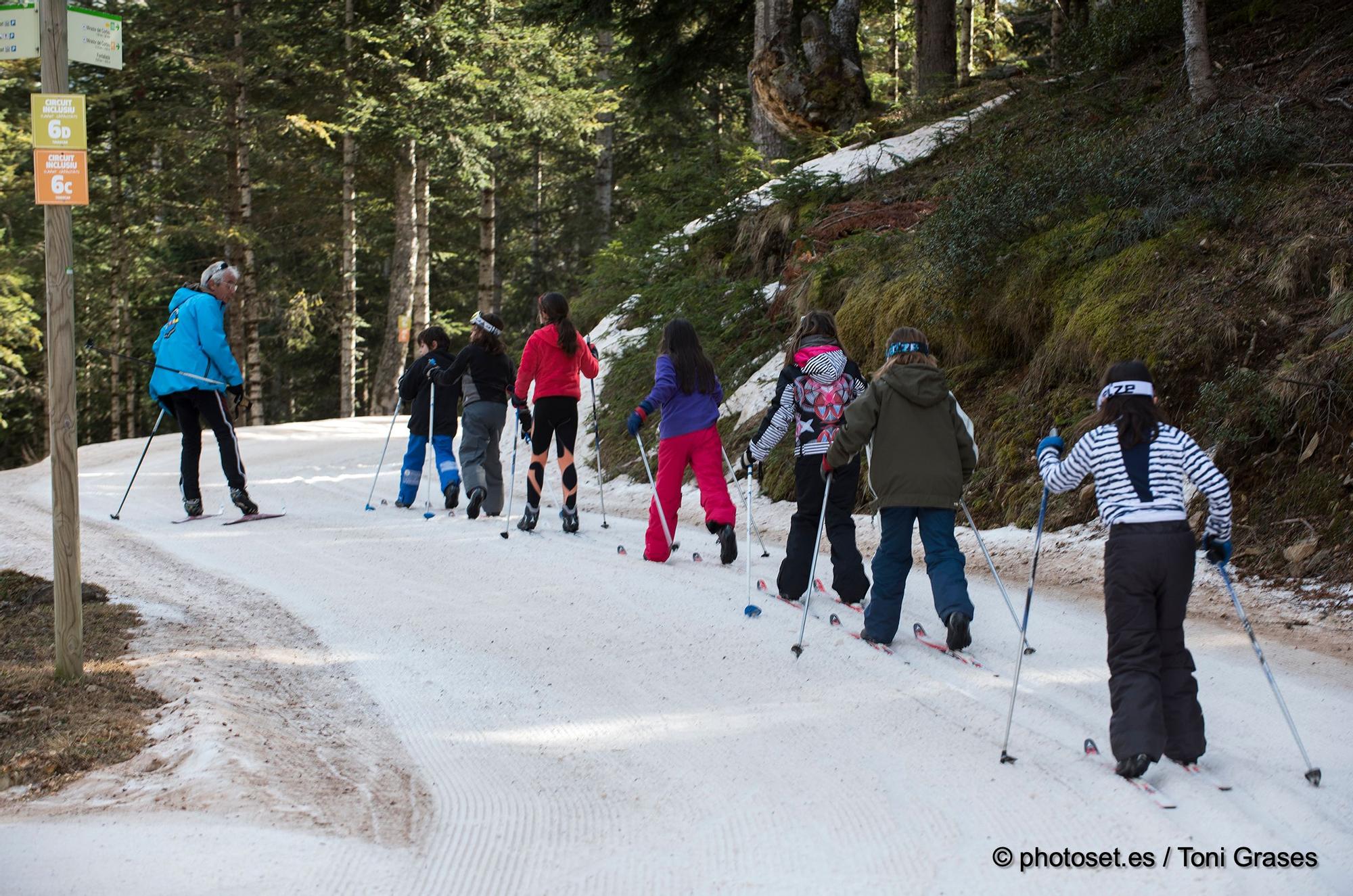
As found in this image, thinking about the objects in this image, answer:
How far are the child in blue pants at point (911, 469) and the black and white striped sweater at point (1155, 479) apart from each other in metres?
1.39

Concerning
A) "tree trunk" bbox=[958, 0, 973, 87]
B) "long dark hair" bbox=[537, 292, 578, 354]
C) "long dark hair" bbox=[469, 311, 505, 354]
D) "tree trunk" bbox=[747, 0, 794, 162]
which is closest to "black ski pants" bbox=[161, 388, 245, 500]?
"long dark hair" bbox=[469, 311, 505, 354]

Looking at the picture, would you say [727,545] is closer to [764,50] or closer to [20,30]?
[20,30]

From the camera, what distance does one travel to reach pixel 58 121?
17.5ft

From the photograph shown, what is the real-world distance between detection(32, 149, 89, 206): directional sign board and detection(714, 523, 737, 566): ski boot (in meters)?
5.01

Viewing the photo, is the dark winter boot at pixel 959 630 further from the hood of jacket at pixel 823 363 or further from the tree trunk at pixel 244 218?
the tree trunk at pixel 244 218

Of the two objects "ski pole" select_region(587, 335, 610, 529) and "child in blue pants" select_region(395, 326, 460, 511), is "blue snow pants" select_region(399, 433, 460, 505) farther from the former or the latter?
"ski pole" select_region(587, 335, 610, 529)

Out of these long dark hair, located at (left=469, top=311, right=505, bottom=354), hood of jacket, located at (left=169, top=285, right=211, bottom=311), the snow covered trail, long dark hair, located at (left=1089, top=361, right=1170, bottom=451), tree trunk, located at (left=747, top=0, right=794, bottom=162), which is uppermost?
tree trunk, located at (left=747, top=0, right=794, bottom=162)

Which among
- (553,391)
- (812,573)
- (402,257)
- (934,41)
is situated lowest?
(812,573)

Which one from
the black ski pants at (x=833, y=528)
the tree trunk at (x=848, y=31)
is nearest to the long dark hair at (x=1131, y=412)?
the black ski pants at (x=833, y=528)

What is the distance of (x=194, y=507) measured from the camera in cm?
1115

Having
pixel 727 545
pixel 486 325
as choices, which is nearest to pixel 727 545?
pixel 727 545

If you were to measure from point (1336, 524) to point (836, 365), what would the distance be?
3.51 meters

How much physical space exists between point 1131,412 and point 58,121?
5.36 m

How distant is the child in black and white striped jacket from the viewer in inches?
181
